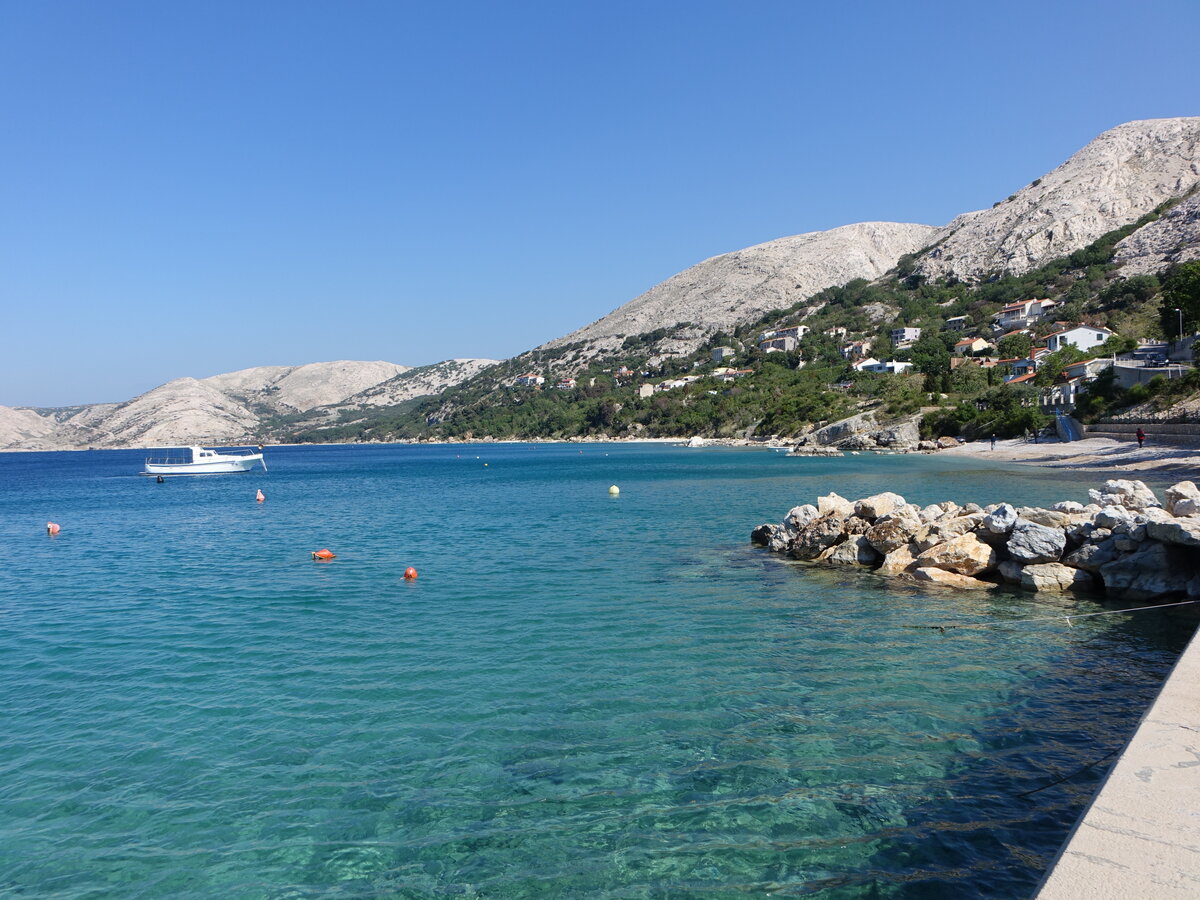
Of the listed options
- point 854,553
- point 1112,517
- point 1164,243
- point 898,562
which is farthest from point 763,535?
point 1164,243

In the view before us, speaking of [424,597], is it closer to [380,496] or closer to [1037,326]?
[380,496]

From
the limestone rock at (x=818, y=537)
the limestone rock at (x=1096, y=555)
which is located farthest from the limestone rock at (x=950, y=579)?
the limestone rock at (x=818, y=537)

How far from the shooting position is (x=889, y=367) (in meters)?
126

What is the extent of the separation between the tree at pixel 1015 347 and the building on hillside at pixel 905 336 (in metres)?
28.9

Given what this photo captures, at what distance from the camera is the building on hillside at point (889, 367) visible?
123m

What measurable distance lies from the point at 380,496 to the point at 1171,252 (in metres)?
137

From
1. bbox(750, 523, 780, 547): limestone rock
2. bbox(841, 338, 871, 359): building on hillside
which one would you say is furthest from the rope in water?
bbox(841, 338, 871, 359): building on hillside

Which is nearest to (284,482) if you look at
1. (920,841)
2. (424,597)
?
Result: (424,597)

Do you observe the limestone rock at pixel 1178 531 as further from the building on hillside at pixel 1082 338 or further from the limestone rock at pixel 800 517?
the building on hillside at pixel 1082 338

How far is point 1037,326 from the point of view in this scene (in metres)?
123

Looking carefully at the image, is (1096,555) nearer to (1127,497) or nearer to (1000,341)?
(1127,497)

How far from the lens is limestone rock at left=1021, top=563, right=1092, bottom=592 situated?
684 inches

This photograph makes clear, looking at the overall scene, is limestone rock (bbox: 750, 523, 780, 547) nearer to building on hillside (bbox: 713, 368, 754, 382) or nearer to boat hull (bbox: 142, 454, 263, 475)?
boat hull (bbox: 142, 454, 263, 475)

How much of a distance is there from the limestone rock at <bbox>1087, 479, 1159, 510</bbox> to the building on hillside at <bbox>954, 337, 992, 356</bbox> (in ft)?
356
